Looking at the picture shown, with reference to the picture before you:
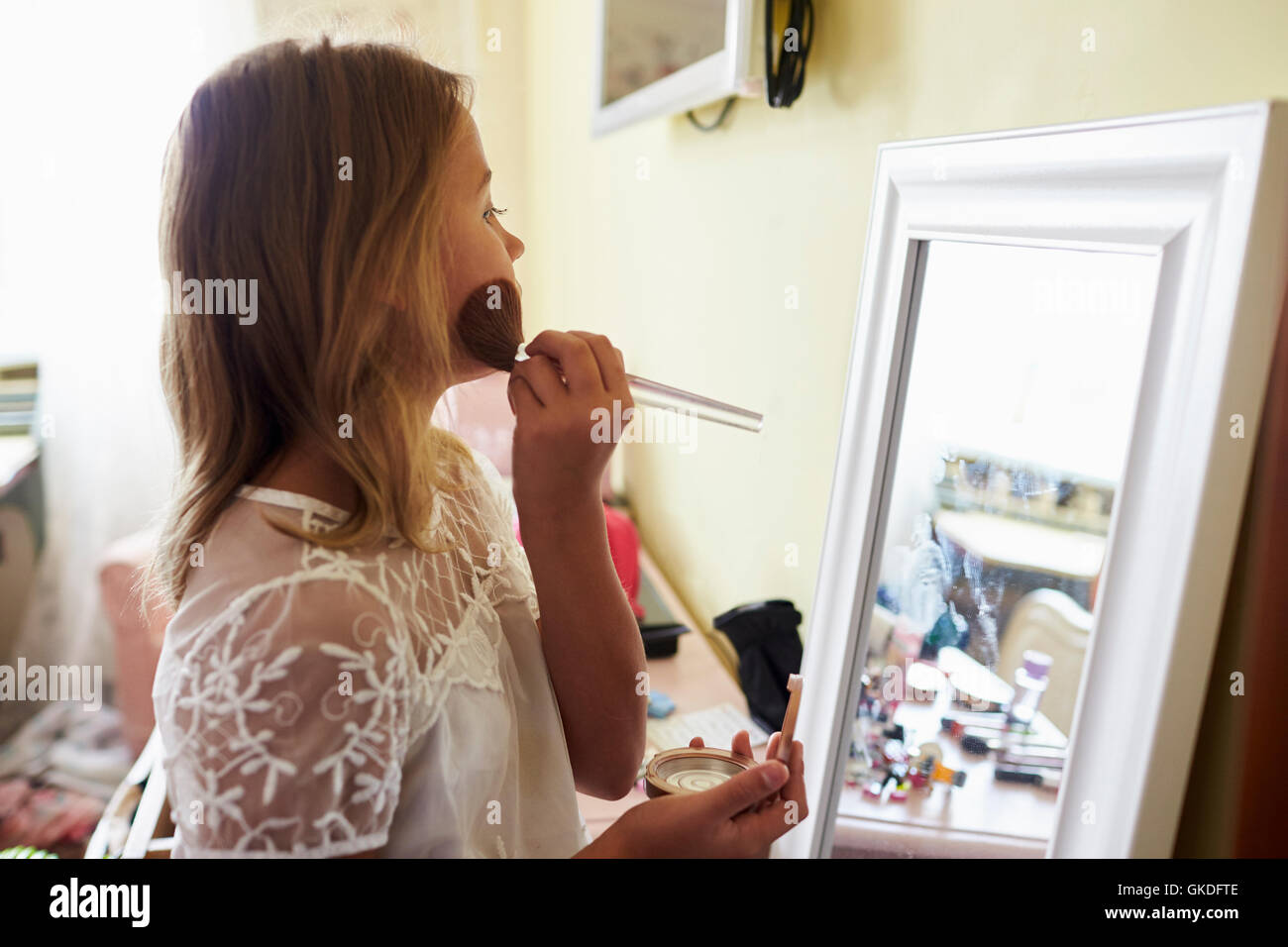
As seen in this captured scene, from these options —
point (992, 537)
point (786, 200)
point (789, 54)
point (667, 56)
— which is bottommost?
point (992, 537)

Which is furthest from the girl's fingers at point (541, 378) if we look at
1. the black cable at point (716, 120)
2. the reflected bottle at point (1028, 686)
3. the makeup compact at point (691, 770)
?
the black cable at point (716, 120)

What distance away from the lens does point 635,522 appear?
1.80 m

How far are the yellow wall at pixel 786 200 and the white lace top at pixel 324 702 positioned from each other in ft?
1.69

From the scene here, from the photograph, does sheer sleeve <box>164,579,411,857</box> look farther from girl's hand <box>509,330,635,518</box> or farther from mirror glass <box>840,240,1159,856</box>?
mirror glass <box>840,240,1159,856</box>

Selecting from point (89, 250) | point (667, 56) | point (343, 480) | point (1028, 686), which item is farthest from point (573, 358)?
point (89, 250)

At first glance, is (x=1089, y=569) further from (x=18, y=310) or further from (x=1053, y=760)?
(x=18, y=310)

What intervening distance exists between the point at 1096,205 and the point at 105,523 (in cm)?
244

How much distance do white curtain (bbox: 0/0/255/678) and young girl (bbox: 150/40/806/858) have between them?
5.31ft

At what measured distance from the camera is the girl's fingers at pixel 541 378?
0.61 m

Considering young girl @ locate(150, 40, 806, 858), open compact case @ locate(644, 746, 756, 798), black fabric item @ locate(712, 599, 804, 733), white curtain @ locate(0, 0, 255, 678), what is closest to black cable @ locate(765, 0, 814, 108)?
young girl @ locate(150, 40, 806, 858)

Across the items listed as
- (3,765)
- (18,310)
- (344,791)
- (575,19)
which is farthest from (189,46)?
(344,791)

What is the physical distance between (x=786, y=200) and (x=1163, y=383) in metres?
0.61

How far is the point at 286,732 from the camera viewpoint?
469mm

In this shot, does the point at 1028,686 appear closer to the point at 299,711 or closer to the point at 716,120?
the point at 299,711
